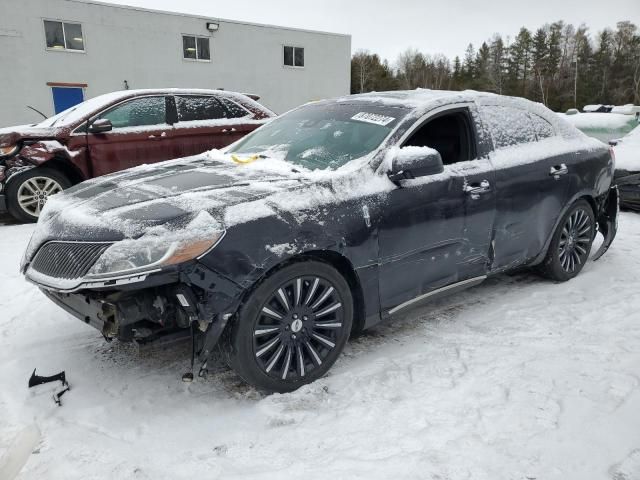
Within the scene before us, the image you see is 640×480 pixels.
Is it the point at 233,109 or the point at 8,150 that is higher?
the point at 233,109

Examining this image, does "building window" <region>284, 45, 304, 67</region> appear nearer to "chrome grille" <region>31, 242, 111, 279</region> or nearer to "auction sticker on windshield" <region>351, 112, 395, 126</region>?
"auction sticker on windshield" <region>351, 112, 395, 126</region>

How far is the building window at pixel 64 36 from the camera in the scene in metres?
17.2

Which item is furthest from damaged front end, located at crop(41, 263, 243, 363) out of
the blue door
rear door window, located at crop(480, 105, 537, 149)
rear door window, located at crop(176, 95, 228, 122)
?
the blue door

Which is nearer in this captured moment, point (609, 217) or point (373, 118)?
point (373, 118)

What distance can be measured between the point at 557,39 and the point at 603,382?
238ft

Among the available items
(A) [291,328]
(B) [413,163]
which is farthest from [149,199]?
(B) [413,163]

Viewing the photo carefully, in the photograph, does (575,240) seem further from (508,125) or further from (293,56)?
(293,56)

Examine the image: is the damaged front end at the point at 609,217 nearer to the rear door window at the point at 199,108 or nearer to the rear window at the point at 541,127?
the rear window at the point at 541,127

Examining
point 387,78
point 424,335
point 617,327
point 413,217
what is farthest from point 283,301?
point 387,78

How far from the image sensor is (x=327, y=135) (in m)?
3.53

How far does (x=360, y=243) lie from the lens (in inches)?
116

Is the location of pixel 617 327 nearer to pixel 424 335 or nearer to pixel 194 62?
pixel 424 335

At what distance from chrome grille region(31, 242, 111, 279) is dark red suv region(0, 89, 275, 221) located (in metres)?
4.14

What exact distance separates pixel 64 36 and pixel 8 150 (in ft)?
45.0
